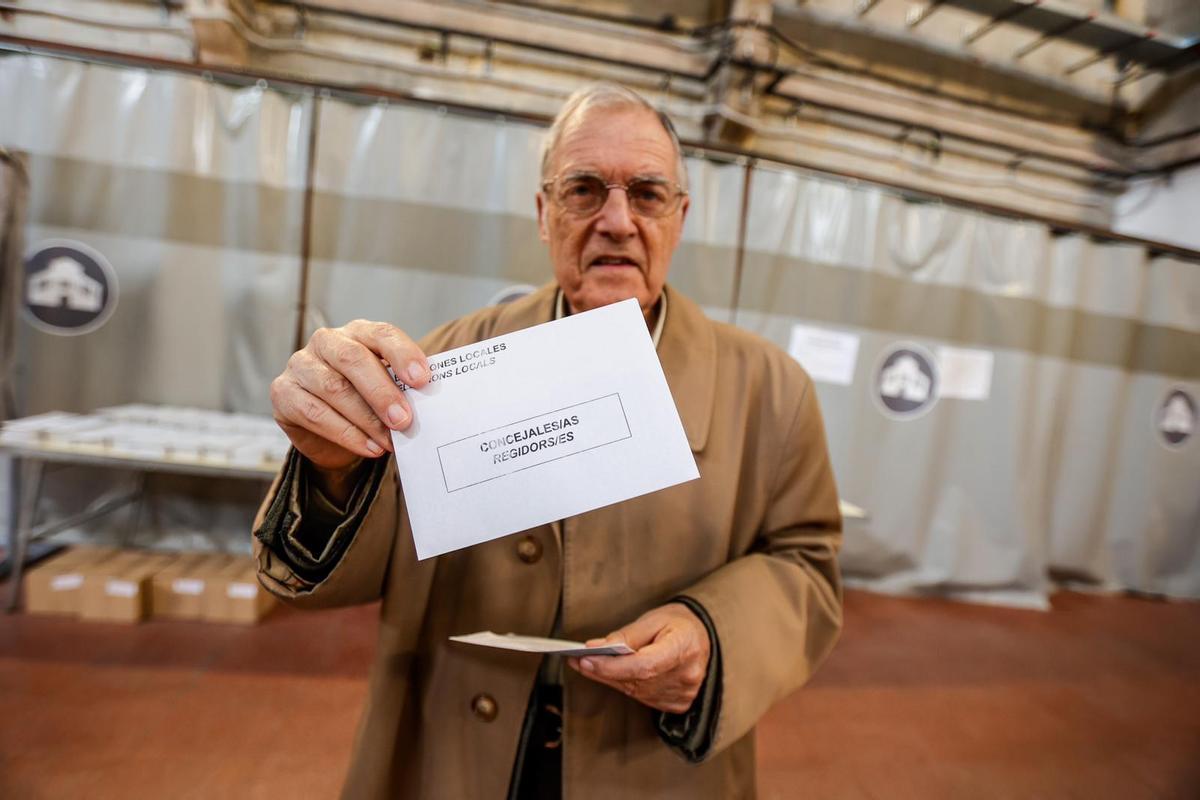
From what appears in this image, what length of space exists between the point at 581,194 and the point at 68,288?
9.71 feet

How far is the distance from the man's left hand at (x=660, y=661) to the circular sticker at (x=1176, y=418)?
464 cm

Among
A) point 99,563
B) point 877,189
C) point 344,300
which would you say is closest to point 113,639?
point 99,563

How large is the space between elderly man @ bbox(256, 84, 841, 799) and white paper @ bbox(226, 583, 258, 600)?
1808 millimetres

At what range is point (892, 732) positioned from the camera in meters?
1.98

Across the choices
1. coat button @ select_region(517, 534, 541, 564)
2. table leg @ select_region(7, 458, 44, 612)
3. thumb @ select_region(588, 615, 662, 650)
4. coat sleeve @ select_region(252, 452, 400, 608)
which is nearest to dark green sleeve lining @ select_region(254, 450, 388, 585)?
coat sleeve @ select_region(252, 452, 400, 608)

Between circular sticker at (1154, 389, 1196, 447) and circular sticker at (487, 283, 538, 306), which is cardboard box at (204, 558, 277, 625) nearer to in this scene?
circular sticker at (487, 283, 538, 306)

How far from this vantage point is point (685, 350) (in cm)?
85

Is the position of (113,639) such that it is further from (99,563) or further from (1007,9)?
(1007,9)

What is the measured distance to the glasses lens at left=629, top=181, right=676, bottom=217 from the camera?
2.64 ft

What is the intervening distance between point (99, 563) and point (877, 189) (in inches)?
169

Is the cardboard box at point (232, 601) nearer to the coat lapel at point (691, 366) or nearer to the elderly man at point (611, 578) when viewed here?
the elderly man at point (611, 578)

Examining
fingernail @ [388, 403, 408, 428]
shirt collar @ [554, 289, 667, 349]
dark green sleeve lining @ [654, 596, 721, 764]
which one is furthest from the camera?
shirt collar @ [554, 289, 667, 349]

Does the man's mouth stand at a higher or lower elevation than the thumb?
higher

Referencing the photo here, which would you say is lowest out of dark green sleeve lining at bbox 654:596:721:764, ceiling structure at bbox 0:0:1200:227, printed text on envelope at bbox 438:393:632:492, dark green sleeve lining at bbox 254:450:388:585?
dark green sleeve lining at bbox 654:596:721:764
